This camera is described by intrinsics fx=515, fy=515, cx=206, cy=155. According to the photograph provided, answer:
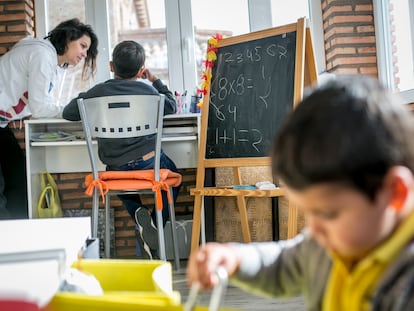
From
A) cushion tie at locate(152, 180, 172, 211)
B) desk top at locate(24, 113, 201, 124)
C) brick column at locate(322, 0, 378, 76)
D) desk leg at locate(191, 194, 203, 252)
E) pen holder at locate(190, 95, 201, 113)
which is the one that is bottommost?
desk leg at locate(191, 194, 203, 252)

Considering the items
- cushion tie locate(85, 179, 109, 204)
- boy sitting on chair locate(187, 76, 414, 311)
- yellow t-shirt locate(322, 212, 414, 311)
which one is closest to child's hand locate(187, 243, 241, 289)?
boy sitting on chair locate(187, 76, 414, 311)

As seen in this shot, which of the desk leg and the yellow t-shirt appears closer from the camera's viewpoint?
the yellow t-shirt

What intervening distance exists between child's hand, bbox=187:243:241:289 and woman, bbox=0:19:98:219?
238cm

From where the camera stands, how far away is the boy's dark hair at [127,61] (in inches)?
115

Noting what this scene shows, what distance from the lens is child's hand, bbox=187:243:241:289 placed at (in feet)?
2.21

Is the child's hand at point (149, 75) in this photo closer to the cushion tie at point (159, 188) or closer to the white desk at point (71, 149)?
the white desk at point (71, 149)

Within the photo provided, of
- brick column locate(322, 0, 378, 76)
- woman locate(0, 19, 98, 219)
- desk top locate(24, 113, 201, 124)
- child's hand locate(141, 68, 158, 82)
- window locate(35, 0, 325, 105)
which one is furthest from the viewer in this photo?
window locate(35, 0, 325, 105)

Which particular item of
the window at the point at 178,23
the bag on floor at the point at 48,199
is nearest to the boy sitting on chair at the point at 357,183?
the bag on floor at the point at 48,199

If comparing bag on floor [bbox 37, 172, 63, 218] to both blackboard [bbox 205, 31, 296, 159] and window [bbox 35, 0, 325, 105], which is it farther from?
blackboard [bbox 205, 31, 296, 159]

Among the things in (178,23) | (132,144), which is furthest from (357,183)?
(178,23)

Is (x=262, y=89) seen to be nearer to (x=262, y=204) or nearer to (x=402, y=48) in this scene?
(x=262, y=204)

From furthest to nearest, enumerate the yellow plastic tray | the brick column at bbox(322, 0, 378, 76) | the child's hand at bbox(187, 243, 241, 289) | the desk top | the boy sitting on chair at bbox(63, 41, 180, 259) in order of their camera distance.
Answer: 1. the brick column at bbox(322, 0, 378, 76)
2. the desk top
3. the boy sitting on chair at bbox(63, 41, 180, 259)
4. the yellow plastic tray
5. the child's hand at bbox(187, 243, 241, 289)

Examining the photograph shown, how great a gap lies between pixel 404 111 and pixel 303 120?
0.12 meters

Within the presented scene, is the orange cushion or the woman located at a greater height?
the woman
